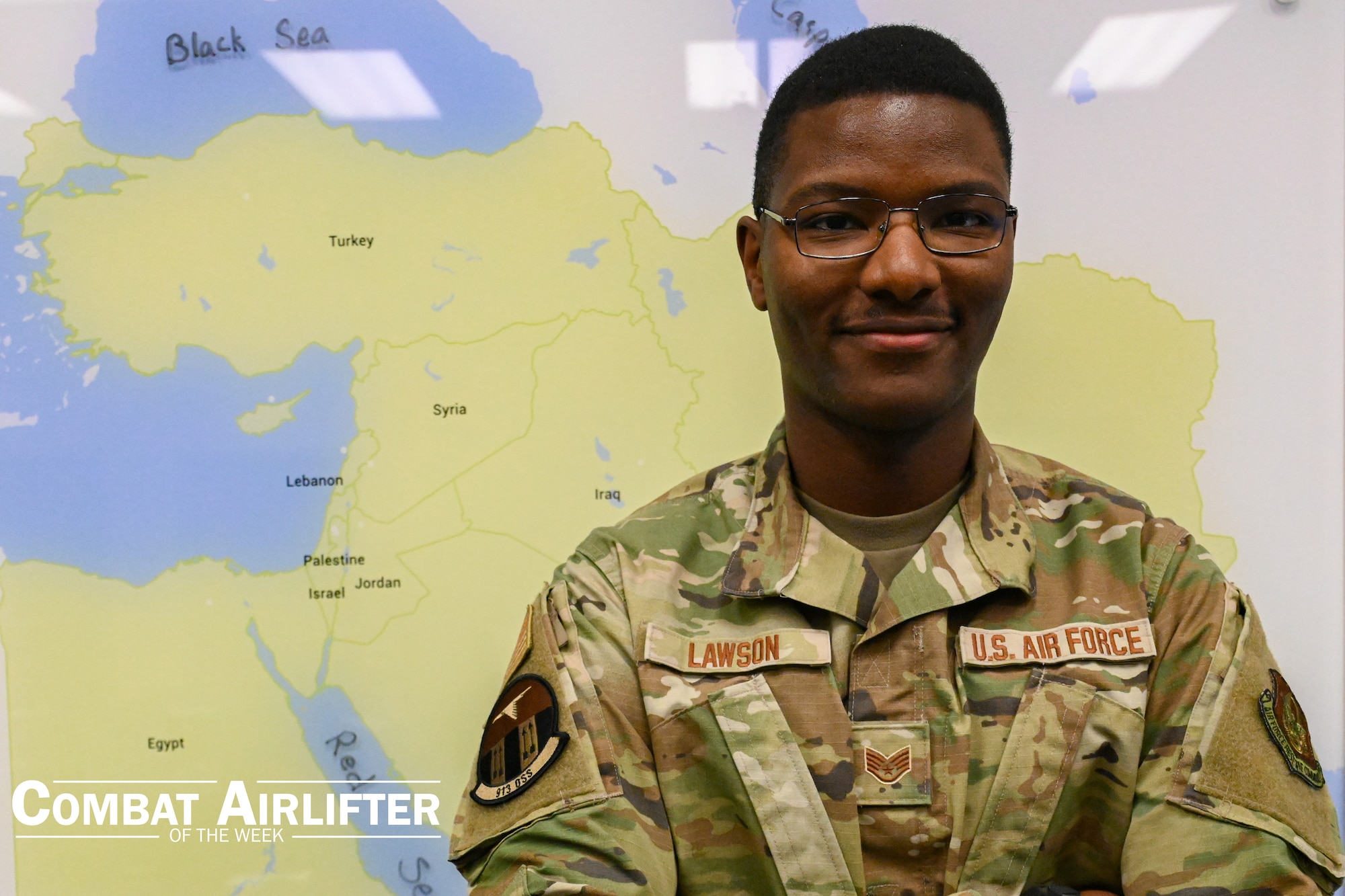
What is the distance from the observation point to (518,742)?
3.07 feet

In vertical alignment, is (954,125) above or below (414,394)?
above

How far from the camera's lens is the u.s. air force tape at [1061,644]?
905 mm

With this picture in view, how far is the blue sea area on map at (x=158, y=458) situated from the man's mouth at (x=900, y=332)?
0.78 metres

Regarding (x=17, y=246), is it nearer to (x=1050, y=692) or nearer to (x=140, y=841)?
(x=140, y=841)

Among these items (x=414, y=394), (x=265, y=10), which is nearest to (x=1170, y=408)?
(x=414, y=394)

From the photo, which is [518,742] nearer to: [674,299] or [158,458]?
[674,299]

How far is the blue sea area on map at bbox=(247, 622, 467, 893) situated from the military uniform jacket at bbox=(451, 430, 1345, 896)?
1.50 ft

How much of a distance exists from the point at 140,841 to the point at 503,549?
0.66m

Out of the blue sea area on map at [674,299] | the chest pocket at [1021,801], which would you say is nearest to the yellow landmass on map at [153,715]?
the blue sea area on map at [674,299]

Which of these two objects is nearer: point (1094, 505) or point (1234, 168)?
point (1094, 505)

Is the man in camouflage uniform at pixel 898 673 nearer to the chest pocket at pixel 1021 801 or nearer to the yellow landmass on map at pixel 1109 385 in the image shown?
the chest pocket at pixel 1021 801

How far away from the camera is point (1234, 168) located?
1347mm

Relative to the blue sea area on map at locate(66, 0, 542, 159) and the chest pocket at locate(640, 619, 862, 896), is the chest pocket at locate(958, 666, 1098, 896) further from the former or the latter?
the blue sea area on map at locate(66, 0, 542, 159)

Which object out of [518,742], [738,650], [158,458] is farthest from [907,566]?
[158,458]
